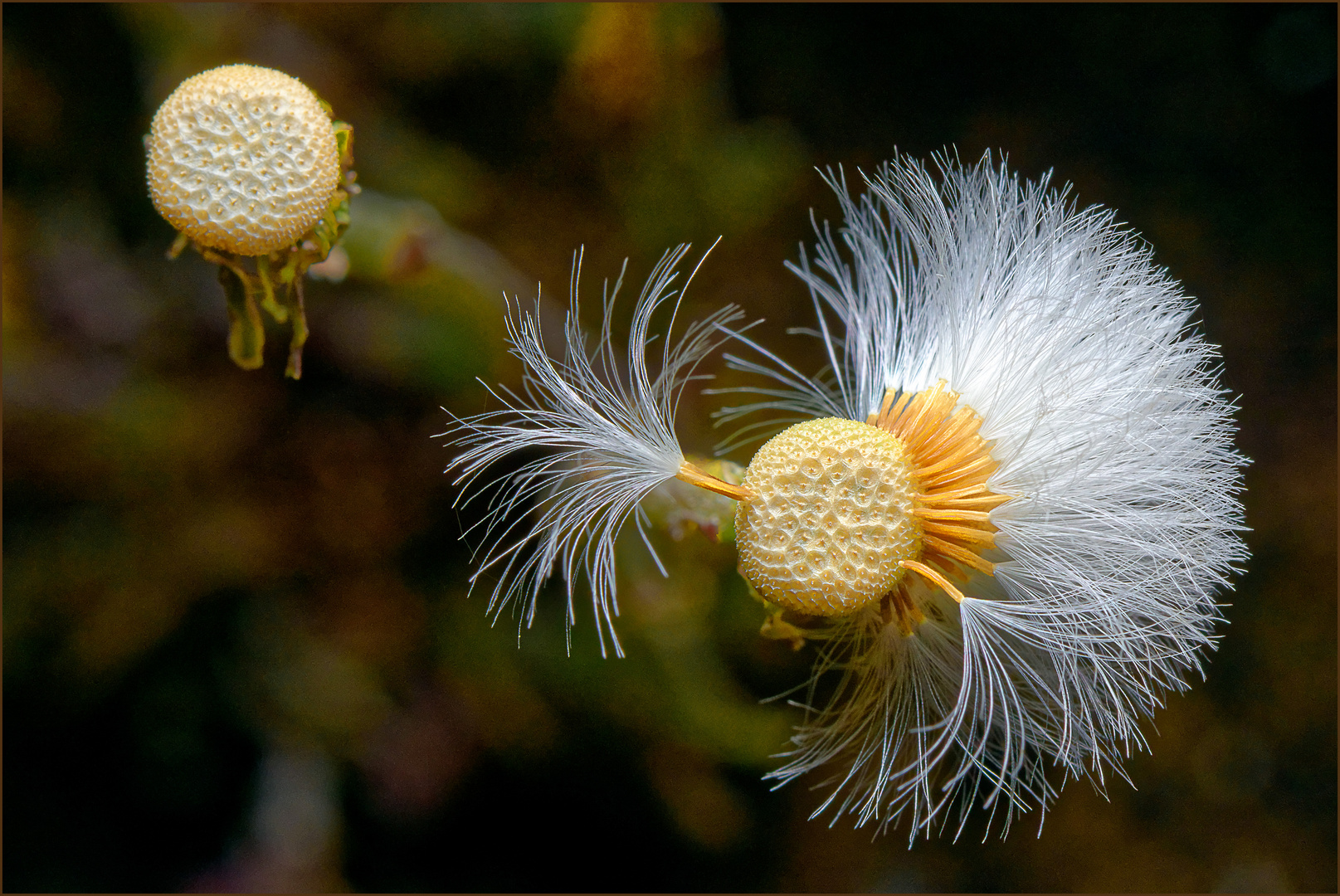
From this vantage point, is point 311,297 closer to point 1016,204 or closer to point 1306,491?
point 1016,204

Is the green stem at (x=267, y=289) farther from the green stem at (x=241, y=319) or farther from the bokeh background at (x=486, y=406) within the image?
the bokeh background at (x=486, y=406)

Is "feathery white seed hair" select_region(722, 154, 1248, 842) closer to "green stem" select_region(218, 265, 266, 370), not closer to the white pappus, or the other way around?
the white pappus

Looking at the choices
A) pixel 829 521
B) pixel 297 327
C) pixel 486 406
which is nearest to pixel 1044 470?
pixel 829 521

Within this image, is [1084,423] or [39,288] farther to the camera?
[39,288]

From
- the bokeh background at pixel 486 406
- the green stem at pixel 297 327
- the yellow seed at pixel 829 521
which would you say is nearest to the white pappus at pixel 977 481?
the yellow seed at pixel 829 521

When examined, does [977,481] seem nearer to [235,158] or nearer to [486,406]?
[235,158]

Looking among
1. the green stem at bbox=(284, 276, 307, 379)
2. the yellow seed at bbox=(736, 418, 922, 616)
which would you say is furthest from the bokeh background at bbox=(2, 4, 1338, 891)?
the yellow seed at bbox=(736, 418, 922, 616)

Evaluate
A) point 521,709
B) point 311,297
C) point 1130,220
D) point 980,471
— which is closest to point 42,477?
point 311,297
